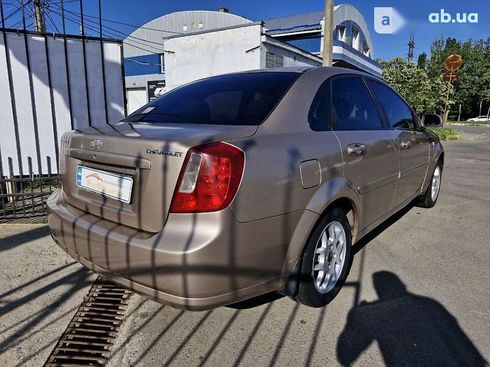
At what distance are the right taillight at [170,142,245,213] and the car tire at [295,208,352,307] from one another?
29.8 inches

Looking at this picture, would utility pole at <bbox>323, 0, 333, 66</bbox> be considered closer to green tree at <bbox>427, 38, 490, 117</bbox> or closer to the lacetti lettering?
the lacetti lettering

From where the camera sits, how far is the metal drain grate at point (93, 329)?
2.14 meters

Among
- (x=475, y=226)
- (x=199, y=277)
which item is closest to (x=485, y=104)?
Answer: (x=475, y=226)

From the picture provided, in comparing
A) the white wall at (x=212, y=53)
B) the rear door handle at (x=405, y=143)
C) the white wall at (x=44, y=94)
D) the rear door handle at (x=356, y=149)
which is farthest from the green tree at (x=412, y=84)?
the rear door handle at (x=356, y=149)

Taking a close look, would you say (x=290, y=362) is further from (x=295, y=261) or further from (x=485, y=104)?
(x=485, y=104)

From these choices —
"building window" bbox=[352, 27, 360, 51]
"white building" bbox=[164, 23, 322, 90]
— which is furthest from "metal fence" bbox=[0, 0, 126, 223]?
"building window" bbox=[352, 27, 360, 51]

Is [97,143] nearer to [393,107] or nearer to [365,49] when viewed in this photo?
[393,107]

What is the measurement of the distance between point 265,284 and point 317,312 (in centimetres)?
71

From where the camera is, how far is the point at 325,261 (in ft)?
8.46

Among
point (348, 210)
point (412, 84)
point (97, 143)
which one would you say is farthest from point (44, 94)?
point (412, 84)

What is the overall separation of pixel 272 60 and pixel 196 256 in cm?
1508

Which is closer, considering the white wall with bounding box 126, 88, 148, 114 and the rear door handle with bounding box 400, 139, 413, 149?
the rear door handle with bounding box 400, 139, 413, 149

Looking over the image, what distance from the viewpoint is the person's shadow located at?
6.94ft

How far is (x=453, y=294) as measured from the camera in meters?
2.81
